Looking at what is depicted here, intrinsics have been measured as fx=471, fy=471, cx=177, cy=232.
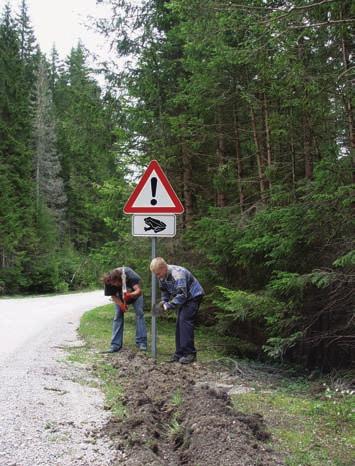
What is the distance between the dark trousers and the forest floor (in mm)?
330

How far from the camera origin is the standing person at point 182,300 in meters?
6.93

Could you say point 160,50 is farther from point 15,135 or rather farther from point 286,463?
point 15,135

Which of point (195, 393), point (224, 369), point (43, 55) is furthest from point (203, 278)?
point (43, 55)

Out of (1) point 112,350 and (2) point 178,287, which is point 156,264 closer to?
(2) point 178,287

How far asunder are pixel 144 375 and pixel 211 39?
4.74m

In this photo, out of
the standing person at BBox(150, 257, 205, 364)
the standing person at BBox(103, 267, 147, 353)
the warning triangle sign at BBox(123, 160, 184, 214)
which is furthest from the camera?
the standing person at BBox(103, 267, 147, 353)

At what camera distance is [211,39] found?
6816 millimetres

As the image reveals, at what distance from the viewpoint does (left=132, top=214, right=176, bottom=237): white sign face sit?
21.7 ft

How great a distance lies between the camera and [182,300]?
6.95 metres

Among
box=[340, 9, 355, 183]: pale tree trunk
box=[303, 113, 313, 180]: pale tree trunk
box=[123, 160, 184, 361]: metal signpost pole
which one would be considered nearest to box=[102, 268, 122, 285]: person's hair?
box=[123, 160, 184, 361]: metal signpost pole

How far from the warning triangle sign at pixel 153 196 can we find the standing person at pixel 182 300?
30.5 inches

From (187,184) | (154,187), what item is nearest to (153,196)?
(154,187)

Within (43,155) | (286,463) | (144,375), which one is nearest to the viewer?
(286,463)

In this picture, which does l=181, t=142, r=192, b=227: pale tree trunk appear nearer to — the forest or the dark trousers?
the forest
